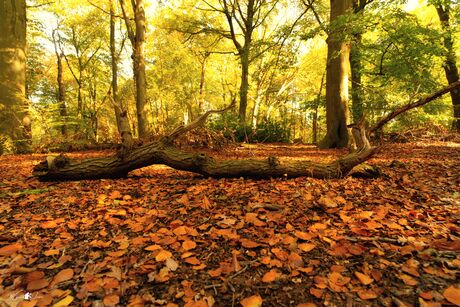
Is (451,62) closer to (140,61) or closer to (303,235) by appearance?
(140,61)

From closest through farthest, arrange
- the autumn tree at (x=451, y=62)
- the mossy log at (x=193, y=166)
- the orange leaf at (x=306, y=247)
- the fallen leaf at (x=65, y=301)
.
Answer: the fallen leaf at (x=65, y=301) < the orange leaf at (x=306, y=247) < the mossy log at (x=193, y=166) < the autumn tree at (x=451, y=62)

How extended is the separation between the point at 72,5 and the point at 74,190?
16553 mm

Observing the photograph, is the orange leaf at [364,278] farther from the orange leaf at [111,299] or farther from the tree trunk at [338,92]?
the tree trunk at [338,92]

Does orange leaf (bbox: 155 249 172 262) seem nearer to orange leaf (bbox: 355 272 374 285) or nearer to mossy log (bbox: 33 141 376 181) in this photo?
orange leaf (bbox: 355 272 374 285)

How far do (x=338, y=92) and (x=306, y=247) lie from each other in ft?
20.5

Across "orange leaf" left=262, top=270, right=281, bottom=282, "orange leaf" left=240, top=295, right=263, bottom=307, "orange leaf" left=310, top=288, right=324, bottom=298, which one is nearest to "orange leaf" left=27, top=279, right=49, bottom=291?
"orange leaf" left=240, top=295, right=263, bottom=307

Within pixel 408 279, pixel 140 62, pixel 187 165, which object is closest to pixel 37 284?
pixel 187 165

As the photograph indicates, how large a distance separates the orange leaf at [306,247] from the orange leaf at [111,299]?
3.99 feet

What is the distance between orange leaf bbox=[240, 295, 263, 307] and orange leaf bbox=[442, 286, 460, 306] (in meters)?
0.95

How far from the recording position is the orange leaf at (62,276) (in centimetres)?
161

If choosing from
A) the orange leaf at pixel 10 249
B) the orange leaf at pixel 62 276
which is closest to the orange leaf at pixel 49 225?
the orange leaf at pixel 10 249

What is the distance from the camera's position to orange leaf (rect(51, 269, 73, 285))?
1.61 metres

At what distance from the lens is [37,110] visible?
23.2ft

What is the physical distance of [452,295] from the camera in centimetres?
133
